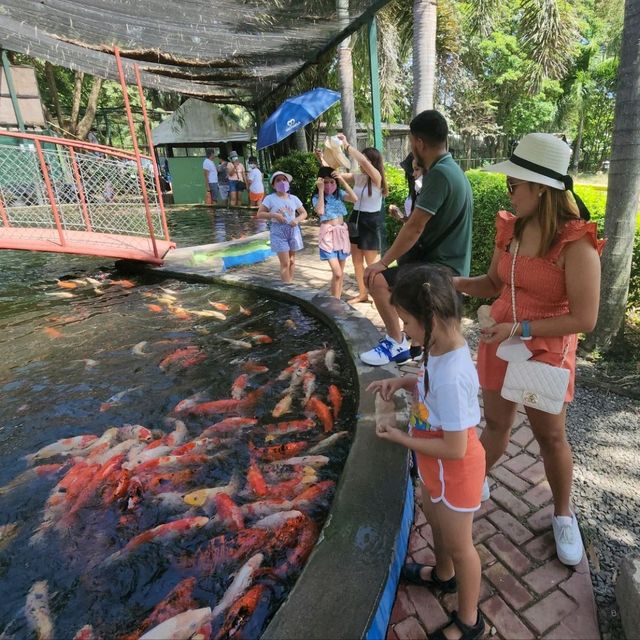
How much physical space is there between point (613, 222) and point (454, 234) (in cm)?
186

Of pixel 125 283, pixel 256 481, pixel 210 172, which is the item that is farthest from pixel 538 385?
pixel 210 172

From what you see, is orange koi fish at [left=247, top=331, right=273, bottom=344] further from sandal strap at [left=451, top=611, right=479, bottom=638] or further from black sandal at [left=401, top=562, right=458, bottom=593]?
sandal strap at [left=451, top=611, right=479, bottom=638]

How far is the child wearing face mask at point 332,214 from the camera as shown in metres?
5.93

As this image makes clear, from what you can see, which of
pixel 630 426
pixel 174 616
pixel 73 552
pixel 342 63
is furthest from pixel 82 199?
pixel 630 426

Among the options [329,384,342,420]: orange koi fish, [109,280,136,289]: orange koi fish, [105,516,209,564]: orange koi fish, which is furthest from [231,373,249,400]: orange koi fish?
[109,280,136,289]: orange koi fish

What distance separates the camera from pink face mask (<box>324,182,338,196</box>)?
233 inches

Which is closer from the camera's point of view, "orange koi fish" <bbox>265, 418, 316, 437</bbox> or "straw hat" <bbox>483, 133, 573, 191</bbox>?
"straw hat" <bbox>483, 133, 573, 191</bbox>

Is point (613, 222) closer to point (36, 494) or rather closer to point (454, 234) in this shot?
point (454, 234)

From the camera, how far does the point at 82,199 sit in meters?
8.80

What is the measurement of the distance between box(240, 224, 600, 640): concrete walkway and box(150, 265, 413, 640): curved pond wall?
0.12 metres

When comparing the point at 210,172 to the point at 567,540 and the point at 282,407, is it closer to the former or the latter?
the point at 282,407

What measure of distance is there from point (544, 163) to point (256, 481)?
104 inches

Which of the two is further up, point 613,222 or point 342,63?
point 342,63

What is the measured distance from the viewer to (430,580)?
2.20m
